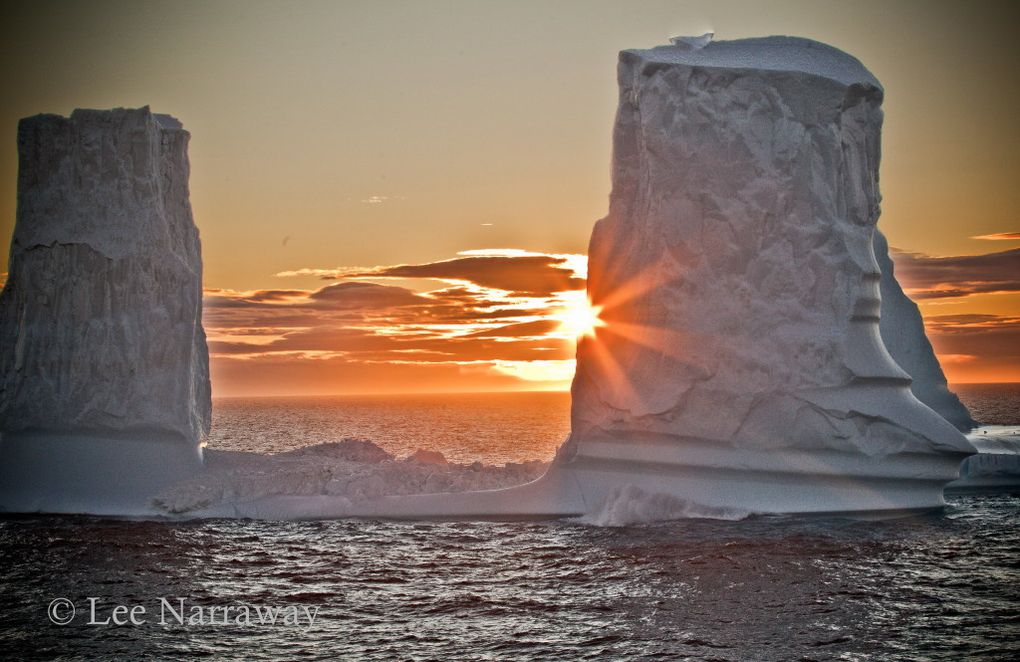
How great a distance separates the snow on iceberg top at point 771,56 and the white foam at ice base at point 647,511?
850 centimetres

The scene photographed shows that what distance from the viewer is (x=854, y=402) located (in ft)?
57.1

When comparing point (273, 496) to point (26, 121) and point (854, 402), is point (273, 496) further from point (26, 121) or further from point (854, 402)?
point (854, 402)

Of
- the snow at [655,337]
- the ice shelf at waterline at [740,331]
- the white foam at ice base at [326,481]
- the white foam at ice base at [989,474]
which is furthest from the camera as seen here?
the white foam at ice base at [989,474]

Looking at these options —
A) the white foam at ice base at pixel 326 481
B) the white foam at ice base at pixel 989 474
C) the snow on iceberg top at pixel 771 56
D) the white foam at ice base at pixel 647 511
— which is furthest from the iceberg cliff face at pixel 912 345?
the white foam at ice base at pixel 326 481

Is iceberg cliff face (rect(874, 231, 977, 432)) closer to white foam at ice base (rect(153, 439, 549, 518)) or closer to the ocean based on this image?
the ocean

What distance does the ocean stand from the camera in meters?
11.1

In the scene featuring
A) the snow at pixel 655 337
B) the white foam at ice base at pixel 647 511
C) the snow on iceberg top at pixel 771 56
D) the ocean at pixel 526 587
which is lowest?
the ocean at pixel 526 587

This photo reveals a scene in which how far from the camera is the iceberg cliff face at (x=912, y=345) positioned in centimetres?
2283

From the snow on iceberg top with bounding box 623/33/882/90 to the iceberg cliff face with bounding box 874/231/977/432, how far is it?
545 centimetres

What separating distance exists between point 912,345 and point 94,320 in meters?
19.2

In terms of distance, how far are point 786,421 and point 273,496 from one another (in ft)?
33.6

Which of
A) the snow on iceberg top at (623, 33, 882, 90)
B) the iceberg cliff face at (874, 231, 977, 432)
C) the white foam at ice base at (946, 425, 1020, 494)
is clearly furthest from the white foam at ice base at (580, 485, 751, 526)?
the snow on iceberg top at (623, 33, 882, 90)

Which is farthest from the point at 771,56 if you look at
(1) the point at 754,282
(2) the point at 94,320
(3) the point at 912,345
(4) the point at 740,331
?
(2) the point at 94,320

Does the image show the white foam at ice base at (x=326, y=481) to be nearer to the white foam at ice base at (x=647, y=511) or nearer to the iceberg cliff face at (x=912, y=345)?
the white foam at ice base at (x=647, y=511)
